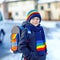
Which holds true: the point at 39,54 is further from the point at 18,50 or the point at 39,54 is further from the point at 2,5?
the point at 2,5

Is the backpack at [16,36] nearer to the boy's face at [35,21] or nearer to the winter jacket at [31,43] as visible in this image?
the winter jacket at [31,43]

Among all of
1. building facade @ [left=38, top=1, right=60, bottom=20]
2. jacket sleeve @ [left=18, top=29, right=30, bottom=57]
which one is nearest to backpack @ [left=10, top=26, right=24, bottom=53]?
A: jacket sleeve @ [left=18, top=29, right=30, bottom=57]

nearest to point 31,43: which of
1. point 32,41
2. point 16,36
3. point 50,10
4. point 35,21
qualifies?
point 32,41

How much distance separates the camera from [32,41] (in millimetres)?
4496

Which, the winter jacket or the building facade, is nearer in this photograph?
the winter jacket

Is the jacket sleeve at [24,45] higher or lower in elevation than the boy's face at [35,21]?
lower

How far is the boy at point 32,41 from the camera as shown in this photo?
4441 millimetres

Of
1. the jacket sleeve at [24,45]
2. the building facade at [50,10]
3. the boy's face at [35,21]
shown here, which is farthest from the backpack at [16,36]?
the building facade at [50,10]

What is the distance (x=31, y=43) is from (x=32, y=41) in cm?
3

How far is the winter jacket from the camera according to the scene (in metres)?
4.43

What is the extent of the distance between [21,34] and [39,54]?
41 centimetres

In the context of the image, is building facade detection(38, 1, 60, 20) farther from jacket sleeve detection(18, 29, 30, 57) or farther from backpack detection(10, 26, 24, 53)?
jacket sleeve detection(18, 29, 30, 57)

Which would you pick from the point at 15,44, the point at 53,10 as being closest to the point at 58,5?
the point at 53,10

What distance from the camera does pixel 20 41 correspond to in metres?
4.46
